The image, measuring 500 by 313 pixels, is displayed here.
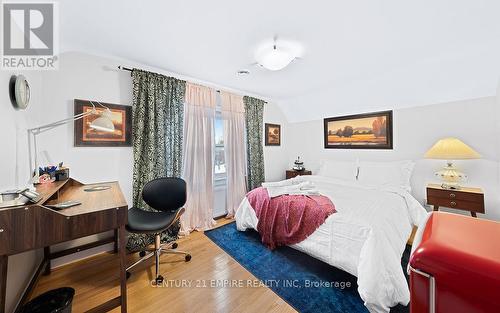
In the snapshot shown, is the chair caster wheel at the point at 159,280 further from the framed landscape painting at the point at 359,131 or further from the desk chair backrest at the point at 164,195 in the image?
the framed landscape painting at the point at 359,131

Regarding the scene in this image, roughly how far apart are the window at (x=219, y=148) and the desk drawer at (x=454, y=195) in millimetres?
3035

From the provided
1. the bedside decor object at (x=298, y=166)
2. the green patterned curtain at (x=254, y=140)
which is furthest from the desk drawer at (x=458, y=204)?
the green patterned curtain at (x=254, y=140)

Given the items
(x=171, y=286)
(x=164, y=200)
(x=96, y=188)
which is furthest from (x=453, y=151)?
(x=96, y=188)

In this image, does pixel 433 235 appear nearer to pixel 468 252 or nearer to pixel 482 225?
pixel 468 252

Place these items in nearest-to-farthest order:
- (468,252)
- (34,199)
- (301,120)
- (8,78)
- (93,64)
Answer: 1. (468,252)
2. (34,199)
3. (8,78)
4. (93,64)
5. (301,120)

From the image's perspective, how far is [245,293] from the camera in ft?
5.53

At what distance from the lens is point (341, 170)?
3.33m

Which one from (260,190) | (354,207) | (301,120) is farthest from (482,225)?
(301,120)

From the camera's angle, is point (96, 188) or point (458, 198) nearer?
point (96, 188)

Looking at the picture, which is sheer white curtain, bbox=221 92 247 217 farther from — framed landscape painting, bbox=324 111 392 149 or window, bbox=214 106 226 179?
framed landscape painting, bbox=324 111 392 149

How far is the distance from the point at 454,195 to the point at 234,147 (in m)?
3.09

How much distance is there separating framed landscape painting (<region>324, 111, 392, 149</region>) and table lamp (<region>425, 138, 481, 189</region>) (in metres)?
0.72

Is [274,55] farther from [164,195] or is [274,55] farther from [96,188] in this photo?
[96,188]

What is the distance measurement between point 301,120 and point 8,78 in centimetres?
425
